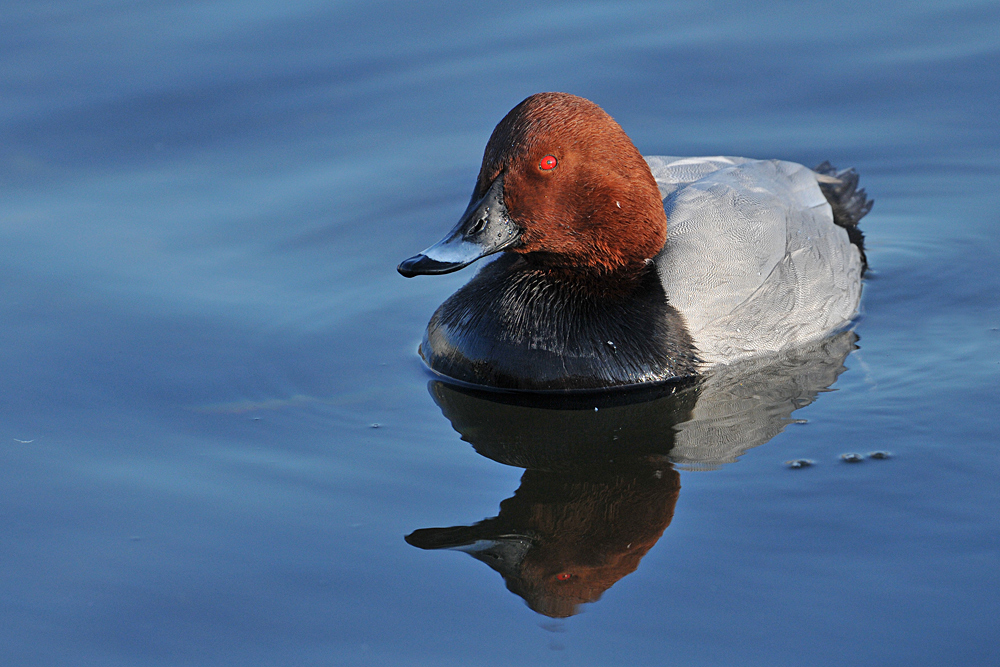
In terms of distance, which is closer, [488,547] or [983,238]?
[488,547]

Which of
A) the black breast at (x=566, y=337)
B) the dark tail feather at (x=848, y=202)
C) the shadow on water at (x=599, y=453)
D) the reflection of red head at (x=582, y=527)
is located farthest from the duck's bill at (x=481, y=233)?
the dark tail feather at (x=848, y=202)

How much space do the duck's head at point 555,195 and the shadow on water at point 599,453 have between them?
27.6 inches

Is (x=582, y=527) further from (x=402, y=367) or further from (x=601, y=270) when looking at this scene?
(x=402, y=367)

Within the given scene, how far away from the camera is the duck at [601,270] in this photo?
218 inches

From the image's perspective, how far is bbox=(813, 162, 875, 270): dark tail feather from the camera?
7.04 metres

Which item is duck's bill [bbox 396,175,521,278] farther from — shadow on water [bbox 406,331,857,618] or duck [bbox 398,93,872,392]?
shadow on water [bbox 406,331,857,618]

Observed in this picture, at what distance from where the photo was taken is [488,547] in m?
4.56

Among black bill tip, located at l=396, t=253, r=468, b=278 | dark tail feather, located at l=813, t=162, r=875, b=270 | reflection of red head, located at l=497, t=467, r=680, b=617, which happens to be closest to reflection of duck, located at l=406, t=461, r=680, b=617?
reflection of red head, located at l=497, t=467, r=680, b=617

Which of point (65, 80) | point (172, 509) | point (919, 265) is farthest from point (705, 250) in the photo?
point (65, 80)

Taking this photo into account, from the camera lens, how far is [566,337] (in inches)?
228

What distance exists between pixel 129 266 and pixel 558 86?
3.29m

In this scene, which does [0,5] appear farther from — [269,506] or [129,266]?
[269,506]

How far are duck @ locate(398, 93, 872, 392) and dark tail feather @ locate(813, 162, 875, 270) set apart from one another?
74cm

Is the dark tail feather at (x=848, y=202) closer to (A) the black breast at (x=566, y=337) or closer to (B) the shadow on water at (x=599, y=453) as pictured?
(B) the shadow on water at (x=599, y=453)
